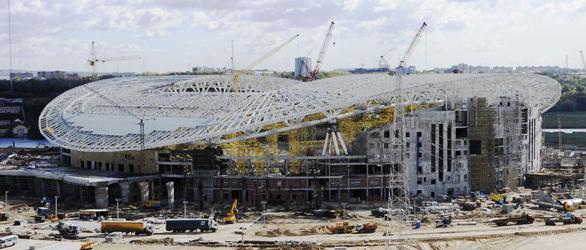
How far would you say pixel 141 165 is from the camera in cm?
8200

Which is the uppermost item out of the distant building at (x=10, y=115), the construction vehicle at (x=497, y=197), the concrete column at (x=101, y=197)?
the distant building at (x=10, y=115)

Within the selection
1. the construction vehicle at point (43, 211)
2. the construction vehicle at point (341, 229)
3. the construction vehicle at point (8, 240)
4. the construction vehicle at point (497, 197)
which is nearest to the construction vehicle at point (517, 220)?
the construction vehicle at point (497, 197)

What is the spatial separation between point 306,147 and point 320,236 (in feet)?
59.4

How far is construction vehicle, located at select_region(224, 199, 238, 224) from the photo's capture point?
67.6m

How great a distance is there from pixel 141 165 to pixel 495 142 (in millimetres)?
34799

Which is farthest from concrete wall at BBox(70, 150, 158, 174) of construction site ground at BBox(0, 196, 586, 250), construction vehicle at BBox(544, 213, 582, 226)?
construction vehicle at BBox(544, 213, 582, 226)

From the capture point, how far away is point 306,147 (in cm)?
7862

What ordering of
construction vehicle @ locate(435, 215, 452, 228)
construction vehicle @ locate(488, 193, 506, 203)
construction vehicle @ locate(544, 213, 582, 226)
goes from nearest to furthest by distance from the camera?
1. construction vehicle @ locate(435, 215, 452, 228)
2. construction vehicle @ locate(544, 213, 582, 226)
3. construction vehicle @ locate(488, 193, 506, 203)

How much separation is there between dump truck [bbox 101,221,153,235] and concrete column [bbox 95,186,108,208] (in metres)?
12.0

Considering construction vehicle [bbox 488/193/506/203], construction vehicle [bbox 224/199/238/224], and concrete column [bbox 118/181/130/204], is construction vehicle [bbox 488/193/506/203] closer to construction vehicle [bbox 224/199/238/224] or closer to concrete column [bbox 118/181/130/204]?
construction vehicle [bbox 224/199/238/224]

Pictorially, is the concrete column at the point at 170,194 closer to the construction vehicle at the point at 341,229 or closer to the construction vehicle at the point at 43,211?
the construction vehicle at the point at 43,211

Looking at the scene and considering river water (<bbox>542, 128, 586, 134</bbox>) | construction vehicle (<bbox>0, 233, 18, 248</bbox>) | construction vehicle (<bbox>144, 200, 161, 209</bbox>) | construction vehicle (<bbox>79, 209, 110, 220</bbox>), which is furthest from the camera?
river water (<bbox>542, 128, 586, 134</bbox>)

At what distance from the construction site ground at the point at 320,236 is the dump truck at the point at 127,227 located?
1.96 feet

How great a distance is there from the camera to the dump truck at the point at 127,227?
62625 millimetres
